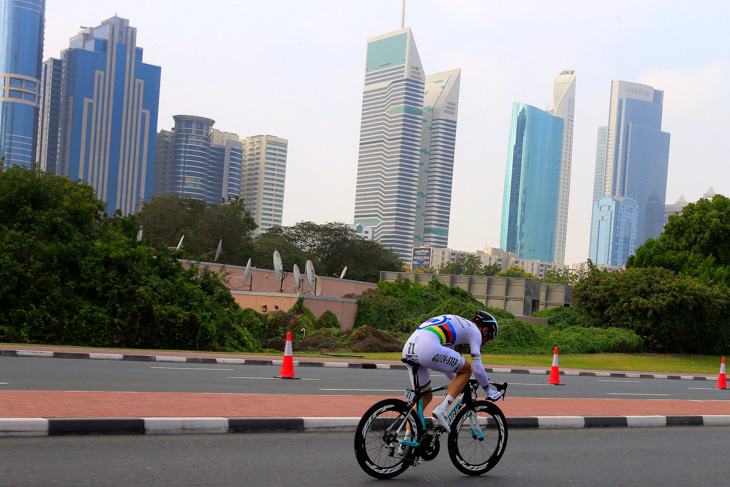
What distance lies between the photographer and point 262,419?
895 centimetres

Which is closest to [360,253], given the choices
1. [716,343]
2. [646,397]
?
[716,343]

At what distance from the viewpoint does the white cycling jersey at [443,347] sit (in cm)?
695

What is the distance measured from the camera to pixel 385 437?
21.6 feet

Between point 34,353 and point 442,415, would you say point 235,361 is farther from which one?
point 442,415

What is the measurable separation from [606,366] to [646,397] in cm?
1741

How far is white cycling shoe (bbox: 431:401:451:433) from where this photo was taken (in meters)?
6.87

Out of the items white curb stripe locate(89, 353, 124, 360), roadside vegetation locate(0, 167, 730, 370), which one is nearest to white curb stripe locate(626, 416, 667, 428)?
white curb stripe locate(89, 353, 124, 360)

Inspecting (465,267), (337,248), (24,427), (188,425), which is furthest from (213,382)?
(465,267)

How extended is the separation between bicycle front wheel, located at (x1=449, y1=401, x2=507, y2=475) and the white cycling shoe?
0.11m

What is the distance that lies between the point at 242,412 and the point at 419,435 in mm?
3322

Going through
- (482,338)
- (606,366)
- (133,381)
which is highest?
(482,338)

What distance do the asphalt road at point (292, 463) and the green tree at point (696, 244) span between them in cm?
4325

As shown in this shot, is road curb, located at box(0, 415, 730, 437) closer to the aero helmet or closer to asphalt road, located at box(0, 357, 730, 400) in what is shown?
the aero helmet

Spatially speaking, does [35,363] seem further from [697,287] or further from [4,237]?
[697,287]
